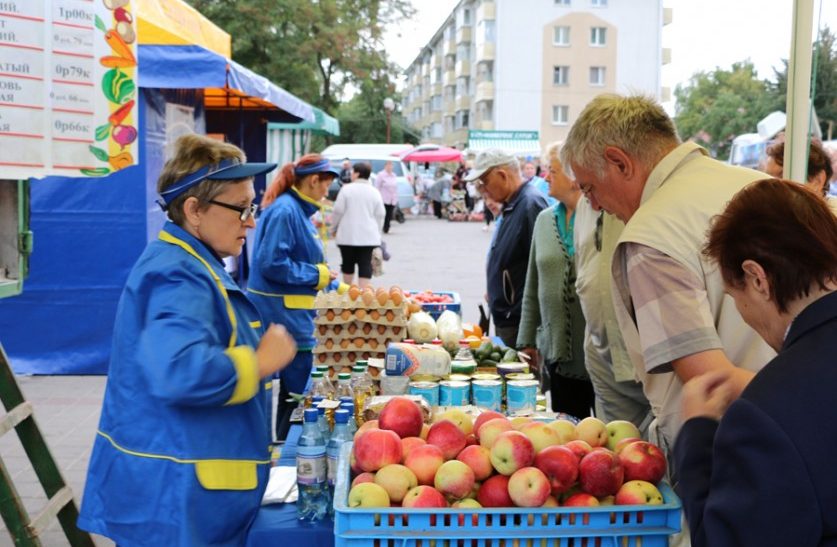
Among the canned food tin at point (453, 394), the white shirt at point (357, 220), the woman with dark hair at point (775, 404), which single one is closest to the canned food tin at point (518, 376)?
the canned food tin at point (453, 394)

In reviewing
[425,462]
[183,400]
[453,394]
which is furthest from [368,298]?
[425,462]

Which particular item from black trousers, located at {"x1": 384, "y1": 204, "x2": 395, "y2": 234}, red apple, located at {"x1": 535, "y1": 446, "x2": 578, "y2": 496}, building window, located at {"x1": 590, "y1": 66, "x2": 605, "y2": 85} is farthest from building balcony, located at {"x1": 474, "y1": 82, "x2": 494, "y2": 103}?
red apple, located at {"x1": 535, "y1": 446, "x2": 578, "y2": 496}

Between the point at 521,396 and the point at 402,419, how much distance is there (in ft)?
2.44

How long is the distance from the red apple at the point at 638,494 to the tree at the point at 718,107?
4776 centimetres

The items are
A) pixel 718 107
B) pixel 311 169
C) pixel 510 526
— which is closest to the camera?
pixel 510 526

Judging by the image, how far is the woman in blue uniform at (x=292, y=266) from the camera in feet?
18.2

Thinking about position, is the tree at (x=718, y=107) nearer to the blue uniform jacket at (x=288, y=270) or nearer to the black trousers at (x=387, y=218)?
the black trousers at (x=387, y=218)

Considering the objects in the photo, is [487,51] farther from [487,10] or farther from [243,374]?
[243,374]

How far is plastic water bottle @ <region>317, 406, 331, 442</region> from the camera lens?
303 centimetres

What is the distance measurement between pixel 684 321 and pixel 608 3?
5820 cm

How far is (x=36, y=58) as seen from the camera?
329 cm

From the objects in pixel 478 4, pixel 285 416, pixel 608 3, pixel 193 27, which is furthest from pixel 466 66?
pixel 285 416

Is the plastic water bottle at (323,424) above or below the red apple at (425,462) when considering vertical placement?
below

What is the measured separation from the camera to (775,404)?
1.55 m
